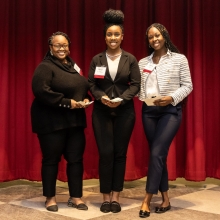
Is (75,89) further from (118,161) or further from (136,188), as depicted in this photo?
(136,188)

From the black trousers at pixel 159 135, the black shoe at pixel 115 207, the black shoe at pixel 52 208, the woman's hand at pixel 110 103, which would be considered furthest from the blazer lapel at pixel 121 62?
the black shoe at pixel 52 208

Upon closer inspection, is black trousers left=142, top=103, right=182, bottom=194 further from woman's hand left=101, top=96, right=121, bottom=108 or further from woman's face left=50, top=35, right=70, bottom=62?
woman's face left=50, top=35, right=70, bottom=62

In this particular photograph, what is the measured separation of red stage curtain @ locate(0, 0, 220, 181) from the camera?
3787mm

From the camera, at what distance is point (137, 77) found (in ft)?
9.13

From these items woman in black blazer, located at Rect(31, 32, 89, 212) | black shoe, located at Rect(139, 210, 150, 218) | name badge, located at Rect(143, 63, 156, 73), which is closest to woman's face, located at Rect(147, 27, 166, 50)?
name badge, located at Rect(143, 63, 156, 73)

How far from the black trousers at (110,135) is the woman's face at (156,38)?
1.52ft

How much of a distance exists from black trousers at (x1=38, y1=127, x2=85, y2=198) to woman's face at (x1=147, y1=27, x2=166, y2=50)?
2.69 feet

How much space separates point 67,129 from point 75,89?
30 cm

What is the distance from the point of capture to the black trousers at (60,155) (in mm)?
2799

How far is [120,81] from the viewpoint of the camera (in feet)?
9.11

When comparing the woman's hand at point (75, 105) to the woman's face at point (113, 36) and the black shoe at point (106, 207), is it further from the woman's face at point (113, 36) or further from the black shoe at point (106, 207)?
the black shoe at point (106, 207)

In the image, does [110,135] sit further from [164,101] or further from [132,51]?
[132,51]

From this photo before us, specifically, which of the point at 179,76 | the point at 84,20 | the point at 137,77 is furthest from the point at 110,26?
the point at 84,20

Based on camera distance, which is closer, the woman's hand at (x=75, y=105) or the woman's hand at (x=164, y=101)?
the woman's hand at (x=164, y=101)
